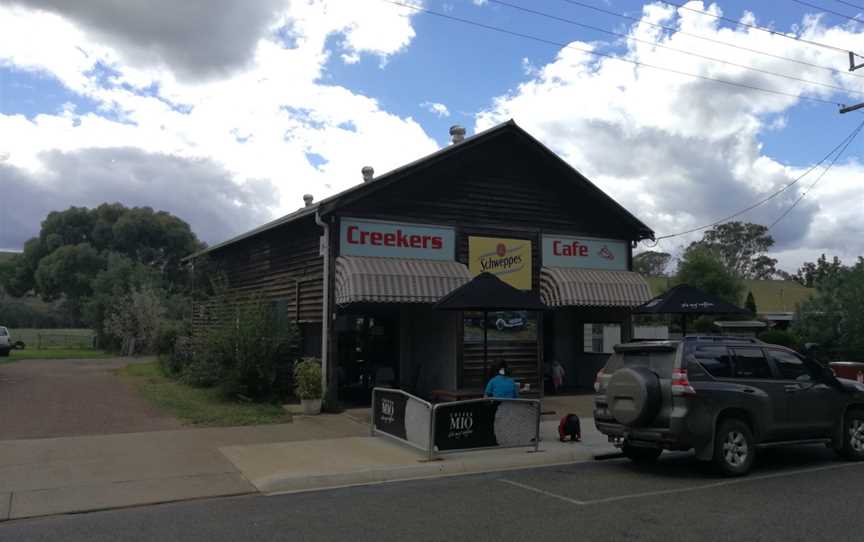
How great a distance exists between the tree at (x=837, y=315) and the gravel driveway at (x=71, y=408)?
19.3 m

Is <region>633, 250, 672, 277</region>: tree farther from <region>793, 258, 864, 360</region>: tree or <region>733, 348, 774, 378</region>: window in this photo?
<region>733, 348, 774, 378</region>: window

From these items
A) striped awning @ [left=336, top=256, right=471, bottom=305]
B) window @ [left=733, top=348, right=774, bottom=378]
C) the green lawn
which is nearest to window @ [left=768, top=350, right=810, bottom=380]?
window @ [left=733, top=348, right=774, bottom=378]

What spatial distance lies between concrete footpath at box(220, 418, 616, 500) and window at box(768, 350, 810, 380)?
2700 mm

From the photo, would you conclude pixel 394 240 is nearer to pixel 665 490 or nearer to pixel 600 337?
pixel 600 337

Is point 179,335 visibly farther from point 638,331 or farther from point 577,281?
point 638,331

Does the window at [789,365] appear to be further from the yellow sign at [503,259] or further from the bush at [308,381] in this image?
the bush at [308,381]

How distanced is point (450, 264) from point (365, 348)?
3.43 meters

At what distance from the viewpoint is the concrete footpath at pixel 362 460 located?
9.06 metres

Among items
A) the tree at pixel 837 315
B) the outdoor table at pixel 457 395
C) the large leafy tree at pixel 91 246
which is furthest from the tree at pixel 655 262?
the outdoor table at pixel 457 395

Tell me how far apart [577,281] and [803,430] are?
7.94 meters

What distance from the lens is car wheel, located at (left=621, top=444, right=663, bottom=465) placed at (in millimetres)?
10336

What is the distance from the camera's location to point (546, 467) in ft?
33.4

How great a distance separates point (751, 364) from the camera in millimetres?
9789

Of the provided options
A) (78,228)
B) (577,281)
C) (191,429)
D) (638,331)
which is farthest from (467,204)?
(78,228)
